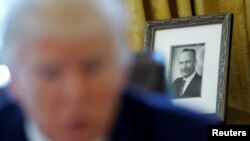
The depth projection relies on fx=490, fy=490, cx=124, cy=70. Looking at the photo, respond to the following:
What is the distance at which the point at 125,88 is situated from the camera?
613 millimetres

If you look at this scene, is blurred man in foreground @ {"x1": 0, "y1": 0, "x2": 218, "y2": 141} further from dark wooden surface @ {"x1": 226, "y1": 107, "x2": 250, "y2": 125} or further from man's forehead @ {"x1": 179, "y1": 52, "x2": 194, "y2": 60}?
dark wooden surface @ {"x1": 226, "y1": 107, "x2": 250, "y2": 125}

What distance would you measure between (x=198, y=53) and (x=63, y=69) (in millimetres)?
448

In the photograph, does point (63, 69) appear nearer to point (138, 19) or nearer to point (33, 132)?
point (33, 132)

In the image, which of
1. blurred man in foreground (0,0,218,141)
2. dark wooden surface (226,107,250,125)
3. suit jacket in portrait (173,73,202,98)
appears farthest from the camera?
dark wooden surface (226,107,250,125)

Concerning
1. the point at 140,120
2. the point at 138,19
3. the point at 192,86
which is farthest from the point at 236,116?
the point at 140,120

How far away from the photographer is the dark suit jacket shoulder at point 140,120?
0.60 m

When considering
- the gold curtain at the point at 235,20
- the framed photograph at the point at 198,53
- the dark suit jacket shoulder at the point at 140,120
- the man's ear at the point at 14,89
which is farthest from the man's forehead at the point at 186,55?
the man's ear at the point at 14,89

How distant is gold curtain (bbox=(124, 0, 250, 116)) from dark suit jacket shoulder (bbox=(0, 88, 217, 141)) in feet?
1.43

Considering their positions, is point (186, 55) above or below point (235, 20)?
below

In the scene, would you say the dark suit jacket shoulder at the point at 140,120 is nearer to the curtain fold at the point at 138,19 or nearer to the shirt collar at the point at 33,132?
the shirt collar at the point at 33,132

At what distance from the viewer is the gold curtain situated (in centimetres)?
108

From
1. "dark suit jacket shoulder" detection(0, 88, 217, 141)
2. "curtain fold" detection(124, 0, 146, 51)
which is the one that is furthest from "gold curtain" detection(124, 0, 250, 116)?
"dark suit jacket shoulder" detection(0, 88, 217, 141)

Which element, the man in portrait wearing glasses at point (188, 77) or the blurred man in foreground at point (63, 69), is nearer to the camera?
the blurred man in foreground at point (63, 69)

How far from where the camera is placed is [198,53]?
961mm
